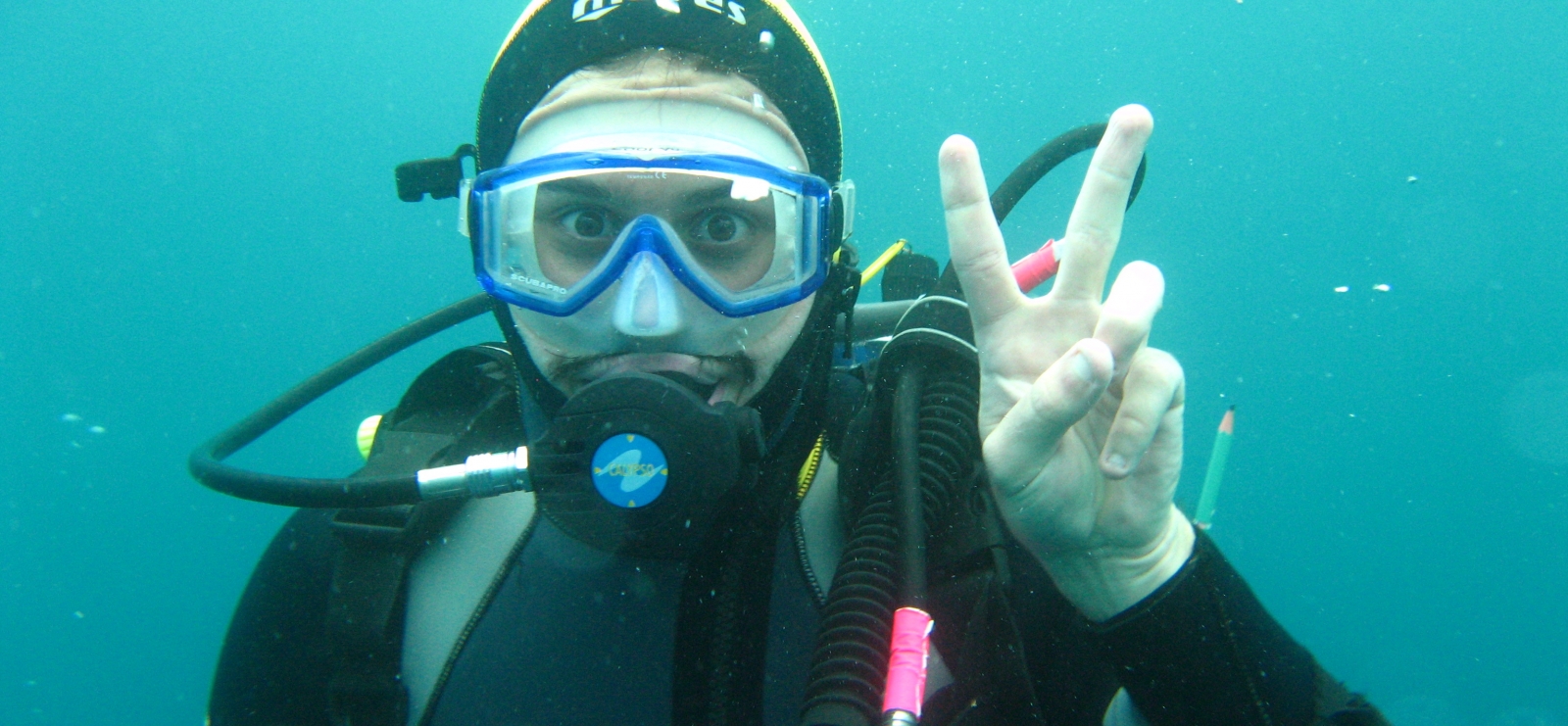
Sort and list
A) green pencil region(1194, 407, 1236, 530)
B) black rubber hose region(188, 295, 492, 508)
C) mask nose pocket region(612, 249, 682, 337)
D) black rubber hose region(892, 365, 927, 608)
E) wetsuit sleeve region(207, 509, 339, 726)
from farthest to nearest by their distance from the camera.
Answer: green pencil region(1194, 407, 1236, 530) < wetsuit sleeve region(207, 509, 339, 726) < mask nose pocket region(612, 249, 682, 337) < black rubber hose region(188, 295, 492, 508) < black rubber hose region(892, 365, 927, 608)

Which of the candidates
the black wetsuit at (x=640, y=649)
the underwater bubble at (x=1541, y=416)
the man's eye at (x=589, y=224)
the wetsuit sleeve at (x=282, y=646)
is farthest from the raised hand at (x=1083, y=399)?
the underwater bubble at (x=1541, y=416)

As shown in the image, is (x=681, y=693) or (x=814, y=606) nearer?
(x=681, y=693)

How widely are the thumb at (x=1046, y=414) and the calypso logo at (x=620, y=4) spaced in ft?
4.20

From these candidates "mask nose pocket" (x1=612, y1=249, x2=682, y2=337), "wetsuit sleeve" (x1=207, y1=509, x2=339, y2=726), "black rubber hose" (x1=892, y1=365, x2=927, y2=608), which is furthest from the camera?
"wetsuit sleeve" (x1=207, y1=509, x2=339, y2=726)

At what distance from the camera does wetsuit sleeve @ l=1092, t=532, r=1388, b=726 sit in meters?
1.43

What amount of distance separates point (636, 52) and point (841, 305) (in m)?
0.84

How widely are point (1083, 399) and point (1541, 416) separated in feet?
207

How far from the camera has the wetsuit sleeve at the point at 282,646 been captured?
1.87 meters

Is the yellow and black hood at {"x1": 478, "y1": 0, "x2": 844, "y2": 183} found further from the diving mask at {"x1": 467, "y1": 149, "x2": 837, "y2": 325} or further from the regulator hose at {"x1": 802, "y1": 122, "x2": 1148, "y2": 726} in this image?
the regulator hose at {"x1": 802, "y1": 122, "x2": 1148, "y2": 726}

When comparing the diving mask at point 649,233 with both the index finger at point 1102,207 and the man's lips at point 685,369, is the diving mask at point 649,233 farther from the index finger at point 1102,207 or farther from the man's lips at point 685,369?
the index finger at point 1102,207

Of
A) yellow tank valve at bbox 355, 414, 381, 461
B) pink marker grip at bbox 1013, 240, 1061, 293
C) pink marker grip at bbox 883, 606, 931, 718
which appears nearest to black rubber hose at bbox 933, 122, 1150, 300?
pink marker grip at bbox 1013, 240, 1061, 293

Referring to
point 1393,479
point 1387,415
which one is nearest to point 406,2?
point 1387,415

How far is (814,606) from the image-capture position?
187cm

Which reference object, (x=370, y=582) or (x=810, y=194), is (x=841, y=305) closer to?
(x=810, y=194)
